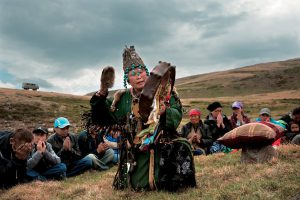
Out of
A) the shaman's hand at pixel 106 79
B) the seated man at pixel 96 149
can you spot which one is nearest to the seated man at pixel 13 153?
the shaman's hand at pixel 106 79

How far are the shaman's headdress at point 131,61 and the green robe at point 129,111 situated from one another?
363mm

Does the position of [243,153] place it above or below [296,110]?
below

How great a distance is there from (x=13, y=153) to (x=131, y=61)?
276cm

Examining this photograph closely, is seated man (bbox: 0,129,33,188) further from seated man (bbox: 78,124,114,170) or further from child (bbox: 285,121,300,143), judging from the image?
child (bbox: 285,121,300,143)

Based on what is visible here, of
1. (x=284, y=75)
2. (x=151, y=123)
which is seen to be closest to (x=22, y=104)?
(x=151, y=123)

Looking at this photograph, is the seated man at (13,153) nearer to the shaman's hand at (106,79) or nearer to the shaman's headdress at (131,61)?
the shaman's hand at (106,79)

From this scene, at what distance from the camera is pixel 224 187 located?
5375 mm

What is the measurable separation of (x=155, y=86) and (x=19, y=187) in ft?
12.4

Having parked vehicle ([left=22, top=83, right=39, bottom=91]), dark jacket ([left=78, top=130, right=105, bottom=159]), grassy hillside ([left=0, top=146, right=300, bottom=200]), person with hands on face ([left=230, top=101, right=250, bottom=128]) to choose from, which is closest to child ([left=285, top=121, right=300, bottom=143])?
person with hands on face ([left=230, top=101, right=250, bottom=128])

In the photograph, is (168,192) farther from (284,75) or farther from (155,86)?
(284,75)

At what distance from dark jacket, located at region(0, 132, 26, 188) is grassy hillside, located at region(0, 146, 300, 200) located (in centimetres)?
31

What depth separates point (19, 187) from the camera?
700cm

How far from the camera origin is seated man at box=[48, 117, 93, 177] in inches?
363

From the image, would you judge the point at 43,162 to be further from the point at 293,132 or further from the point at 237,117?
the point at 293,132
